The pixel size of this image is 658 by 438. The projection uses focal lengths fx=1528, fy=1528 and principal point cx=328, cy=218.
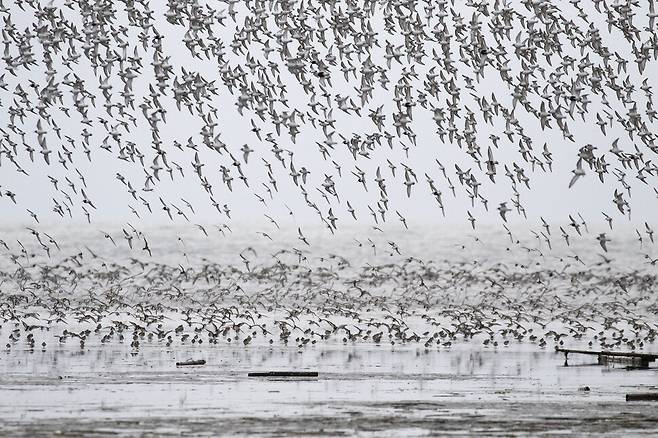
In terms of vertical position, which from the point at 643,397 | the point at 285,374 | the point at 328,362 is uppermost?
the point at 328,362

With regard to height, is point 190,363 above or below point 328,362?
below

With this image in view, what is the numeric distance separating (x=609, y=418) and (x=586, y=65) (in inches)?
756

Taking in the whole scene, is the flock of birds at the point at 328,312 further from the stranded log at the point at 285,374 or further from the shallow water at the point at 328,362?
the stranded log at the point at 285,374

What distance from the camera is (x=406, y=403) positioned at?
3002 cm

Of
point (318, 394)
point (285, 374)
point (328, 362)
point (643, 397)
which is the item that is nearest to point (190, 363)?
point (328, 362)

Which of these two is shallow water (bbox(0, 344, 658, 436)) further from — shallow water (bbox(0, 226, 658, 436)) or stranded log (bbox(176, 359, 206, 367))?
stranded log (bbox(176, 359, 206, 367))

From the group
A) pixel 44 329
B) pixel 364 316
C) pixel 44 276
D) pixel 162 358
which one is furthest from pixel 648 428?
pixel 44 276

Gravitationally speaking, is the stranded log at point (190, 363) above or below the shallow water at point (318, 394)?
above

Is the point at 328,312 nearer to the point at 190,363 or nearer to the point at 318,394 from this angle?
the point at 190,363

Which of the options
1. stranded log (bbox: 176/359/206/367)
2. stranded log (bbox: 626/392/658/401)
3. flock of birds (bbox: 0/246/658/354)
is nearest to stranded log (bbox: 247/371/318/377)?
stranded log (bbox: 176/359/206/367)

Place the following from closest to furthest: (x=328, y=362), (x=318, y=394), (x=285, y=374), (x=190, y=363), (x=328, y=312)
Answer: (x=318, y=394) < (x=285, y=374) < (x=190, y=363) < (x=328, y=362) < (x=328, y=312)

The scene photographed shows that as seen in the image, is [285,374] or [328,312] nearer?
[285,374]

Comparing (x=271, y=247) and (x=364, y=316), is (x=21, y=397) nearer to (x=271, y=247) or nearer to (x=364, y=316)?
(x=364, y=316)

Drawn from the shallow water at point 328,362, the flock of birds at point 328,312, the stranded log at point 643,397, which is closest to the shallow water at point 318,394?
the shallow water at point 328,362
